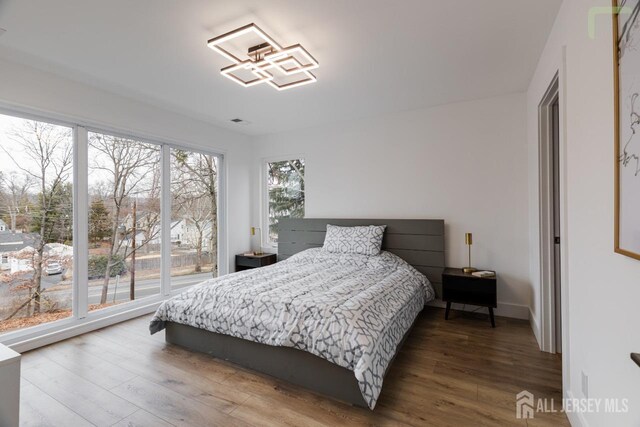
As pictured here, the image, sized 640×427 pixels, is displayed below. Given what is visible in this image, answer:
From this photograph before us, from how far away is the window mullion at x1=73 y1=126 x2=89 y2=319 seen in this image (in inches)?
118

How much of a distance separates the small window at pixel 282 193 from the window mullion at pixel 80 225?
100 inches

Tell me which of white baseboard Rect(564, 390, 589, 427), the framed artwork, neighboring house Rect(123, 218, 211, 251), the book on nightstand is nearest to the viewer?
the framed artwork

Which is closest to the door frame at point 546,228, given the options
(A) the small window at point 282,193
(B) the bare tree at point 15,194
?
(A) the small window at point 282,193

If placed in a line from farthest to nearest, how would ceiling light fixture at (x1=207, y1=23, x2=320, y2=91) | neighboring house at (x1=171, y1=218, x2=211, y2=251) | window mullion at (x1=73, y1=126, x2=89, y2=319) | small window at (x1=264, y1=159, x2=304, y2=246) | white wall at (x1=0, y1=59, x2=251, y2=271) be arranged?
small window at (x1=264, y1=159, x2=304, y2=246)
neighboring house at (x1=171, y1=218, x2=211, y2=251)
window mullion at (x1=73, y1=126, x2=89, y2=319)
white wall at (x1=0, y1=59, x2=251, y2=271)
ceiling light fixture at (x1=207, y1=23, x2=320, y2=91)

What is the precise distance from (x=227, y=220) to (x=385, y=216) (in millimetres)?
2454

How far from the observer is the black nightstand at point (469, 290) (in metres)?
3.02

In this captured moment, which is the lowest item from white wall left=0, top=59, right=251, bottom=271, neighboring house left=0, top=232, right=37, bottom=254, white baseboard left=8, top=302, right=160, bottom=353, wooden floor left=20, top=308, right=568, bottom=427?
wooden floor left=20, top=308, right=568, bottom=427

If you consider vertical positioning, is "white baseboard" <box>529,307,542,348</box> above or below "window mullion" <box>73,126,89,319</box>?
below

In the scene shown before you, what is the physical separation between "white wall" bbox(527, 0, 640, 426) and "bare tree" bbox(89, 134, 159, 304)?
419 centimetres

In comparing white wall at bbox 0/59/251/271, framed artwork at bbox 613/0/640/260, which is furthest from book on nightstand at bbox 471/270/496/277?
white wall at bbox 0/59/251/271

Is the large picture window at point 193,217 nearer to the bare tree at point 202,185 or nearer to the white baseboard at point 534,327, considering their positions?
the bare tree at point 202,185

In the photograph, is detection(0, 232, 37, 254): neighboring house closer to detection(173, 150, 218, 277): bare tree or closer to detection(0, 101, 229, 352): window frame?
detection(0, 101, 229, 352): window frame

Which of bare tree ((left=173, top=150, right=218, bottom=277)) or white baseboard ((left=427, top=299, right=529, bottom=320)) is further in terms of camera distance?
bare tree ((left=173, top=150, right=218, bottom=277))

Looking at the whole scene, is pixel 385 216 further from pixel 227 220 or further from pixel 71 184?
pixel 71 184
